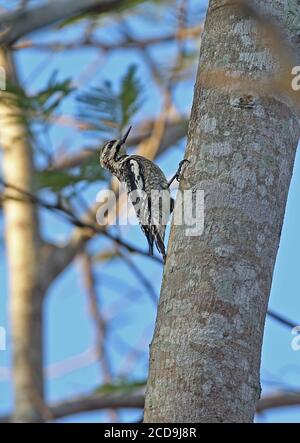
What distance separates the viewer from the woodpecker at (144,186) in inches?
193

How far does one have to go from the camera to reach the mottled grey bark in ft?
8.46

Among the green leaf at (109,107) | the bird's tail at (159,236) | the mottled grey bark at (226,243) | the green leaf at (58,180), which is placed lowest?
the mottled grey bark at (226,243)

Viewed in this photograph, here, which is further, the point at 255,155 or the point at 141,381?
the point at 141,381

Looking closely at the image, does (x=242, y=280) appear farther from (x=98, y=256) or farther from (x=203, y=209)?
(x=98, y=256)

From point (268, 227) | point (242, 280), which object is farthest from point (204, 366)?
point (268, 227)

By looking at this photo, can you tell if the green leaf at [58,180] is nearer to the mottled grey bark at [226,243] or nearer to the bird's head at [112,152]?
the bird's head at [112,152]

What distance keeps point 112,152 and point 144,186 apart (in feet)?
0.96

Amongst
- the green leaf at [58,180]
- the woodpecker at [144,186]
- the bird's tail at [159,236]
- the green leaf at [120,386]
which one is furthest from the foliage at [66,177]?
the green leaf at [120,386]

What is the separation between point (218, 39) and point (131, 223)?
2.50 m

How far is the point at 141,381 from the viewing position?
554cm

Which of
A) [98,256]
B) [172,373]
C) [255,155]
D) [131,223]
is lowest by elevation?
[172,373]

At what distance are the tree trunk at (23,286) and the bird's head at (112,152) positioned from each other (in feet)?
3.47

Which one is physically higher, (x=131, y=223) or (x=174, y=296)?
(x=131, y=223)

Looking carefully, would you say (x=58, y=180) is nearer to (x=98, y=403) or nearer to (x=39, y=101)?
(x=39, y=101)
